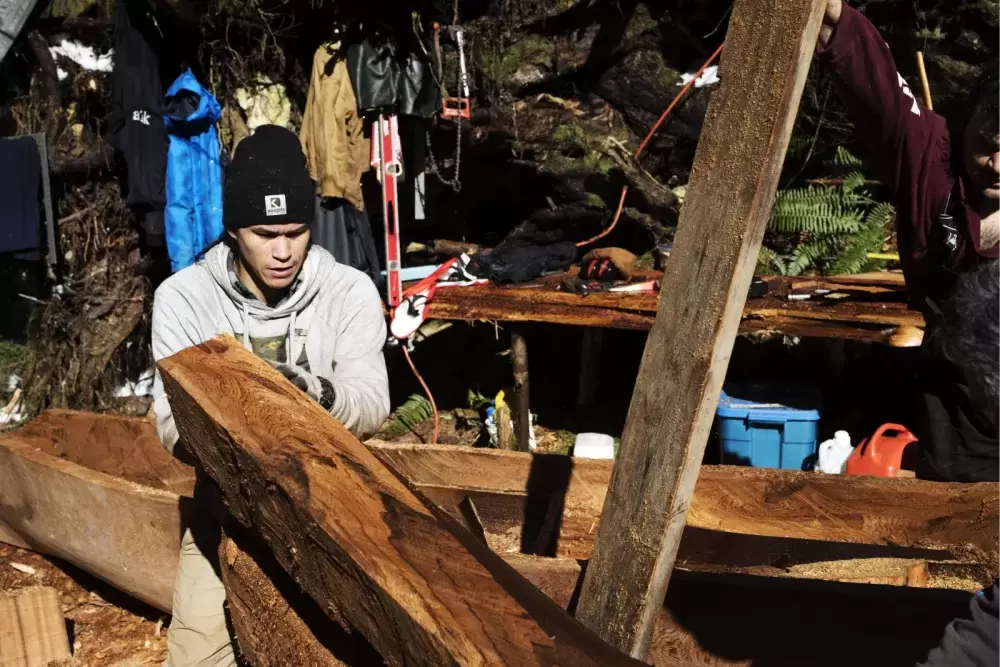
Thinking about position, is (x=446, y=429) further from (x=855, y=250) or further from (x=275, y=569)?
(x=275, y=569)

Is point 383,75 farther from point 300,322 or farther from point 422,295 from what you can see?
point 300,322

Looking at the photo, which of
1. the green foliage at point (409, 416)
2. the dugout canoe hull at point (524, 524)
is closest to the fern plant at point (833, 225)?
the green foliage at point (409, 416)

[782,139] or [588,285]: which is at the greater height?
[782,139]

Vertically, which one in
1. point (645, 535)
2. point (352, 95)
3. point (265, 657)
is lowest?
point (265, 657)

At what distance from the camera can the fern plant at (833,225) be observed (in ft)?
21.1

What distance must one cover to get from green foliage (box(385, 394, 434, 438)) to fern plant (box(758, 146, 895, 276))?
2683mm

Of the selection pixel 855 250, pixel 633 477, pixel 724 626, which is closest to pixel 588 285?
pixel 855 250

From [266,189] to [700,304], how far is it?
1.71m

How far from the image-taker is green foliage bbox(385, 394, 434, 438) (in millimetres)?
6973

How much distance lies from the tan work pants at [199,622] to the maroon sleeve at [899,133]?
257 cm

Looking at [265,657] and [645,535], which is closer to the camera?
[645,535]

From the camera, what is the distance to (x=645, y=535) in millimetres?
1921

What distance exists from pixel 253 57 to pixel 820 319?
415 cm

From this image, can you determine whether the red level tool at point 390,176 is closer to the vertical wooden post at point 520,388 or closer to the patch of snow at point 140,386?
the vertical wooden post at point 520,388
